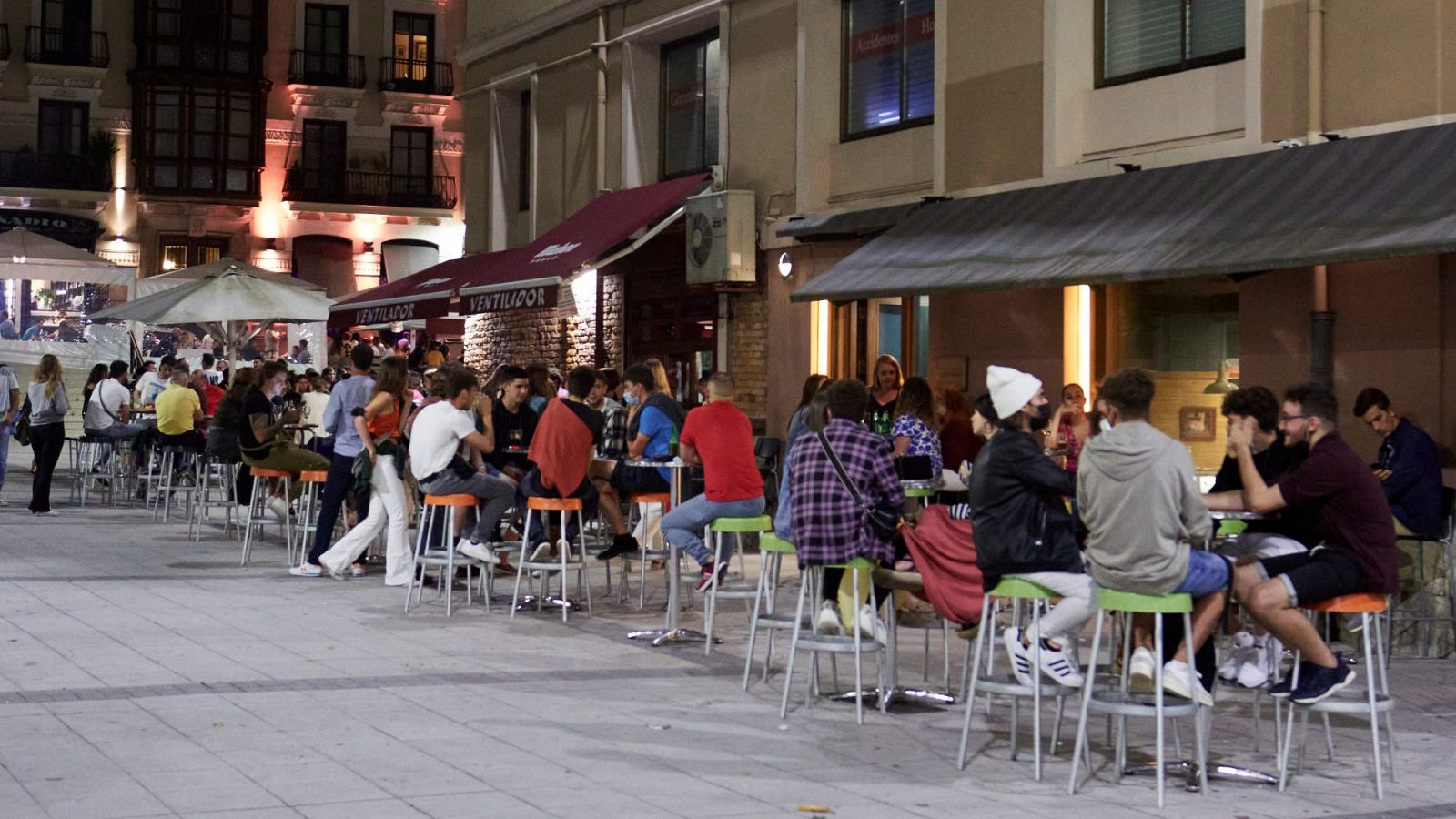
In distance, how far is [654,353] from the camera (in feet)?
70.7

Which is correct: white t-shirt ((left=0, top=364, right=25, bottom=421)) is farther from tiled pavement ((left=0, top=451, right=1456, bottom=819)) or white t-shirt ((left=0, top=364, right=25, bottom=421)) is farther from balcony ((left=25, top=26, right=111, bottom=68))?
balcony ((left=25, top=26, right=111, bottom=68))

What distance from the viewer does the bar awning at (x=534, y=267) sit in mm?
19594

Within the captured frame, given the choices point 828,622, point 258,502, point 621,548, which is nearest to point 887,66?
point 621,548

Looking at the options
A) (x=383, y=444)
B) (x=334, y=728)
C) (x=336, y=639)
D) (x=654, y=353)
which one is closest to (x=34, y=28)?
(x=654, y=353)

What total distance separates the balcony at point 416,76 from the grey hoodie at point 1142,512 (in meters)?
41.1


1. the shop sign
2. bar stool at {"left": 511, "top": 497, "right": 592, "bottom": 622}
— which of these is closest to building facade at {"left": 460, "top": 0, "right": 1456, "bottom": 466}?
the shop sign

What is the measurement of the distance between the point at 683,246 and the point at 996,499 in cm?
1337

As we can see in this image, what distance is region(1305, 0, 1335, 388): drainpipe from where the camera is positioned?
12.3 metres

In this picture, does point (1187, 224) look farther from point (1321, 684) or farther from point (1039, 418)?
point (1321, 684)

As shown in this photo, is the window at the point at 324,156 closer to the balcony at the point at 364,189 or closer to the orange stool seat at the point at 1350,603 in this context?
the balcony at the point at 364,189

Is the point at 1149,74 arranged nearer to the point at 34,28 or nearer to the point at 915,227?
the point at 915,227

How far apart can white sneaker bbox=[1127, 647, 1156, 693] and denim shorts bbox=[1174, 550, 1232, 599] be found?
0.32 metres

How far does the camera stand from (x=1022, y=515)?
781 centimetres

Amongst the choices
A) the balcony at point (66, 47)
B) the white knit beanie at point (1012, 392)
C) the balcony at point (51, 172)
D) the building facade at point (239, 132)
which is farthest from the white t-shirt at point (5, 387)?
the balcony at point (66, 47)
